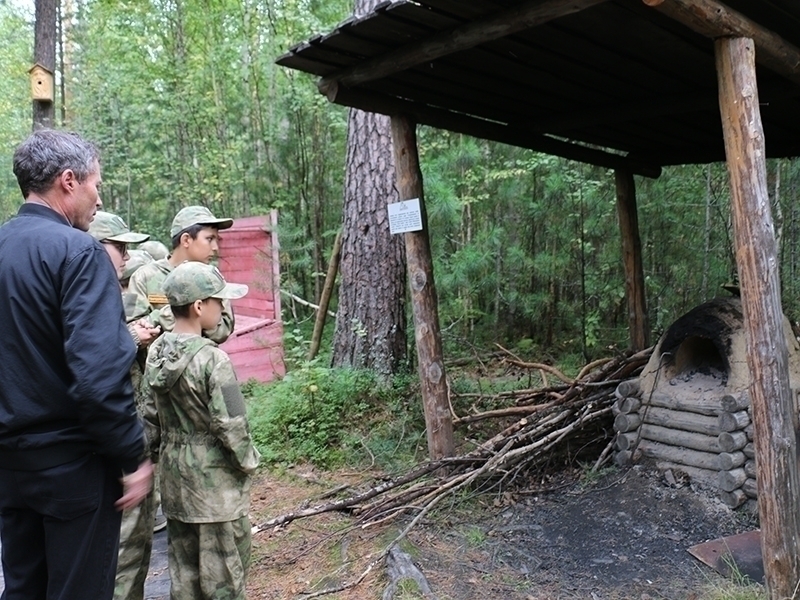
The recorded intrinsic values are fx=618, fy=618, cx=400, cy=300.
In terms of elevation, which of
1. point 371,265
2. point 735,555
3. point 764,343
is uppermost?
point 371,265

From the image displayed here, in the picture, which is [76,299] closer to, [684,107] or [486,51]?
[486,51]

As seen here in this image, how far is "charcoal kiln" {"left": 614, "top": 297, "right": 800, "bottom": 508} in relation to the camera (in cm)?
452

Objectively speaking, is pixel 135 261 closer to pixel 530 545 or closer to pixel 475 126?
pixel 475 126

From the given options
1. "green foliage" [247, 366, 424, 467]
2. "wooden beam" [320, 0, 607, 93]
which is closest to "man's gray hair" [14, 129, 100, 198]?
"wooden beam" [320, 0, 607, 93]

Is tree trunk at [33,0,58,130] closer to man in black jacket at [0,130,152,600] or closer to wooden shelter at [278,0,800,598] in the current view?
wooden shelter at [278,0,800,598]

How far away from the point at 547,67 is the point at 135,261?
3.48 metres

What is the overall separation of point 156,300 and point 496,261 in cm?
624

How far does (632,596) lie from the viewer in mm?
3537

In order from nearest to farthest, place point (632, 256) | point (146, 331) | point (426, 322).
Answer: point (146, 331)
point (426, 322)
point (632, 256)

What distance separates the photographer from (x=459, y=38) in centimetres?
389

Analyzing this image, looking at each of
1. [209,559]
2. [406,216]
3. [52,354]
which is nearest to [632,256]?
[406,216]

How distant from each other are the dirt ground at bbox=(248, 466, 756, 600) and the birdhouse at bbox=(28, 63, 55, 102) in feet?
15.5

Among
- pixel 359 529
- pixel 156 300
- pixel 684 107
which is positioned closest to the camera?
pixel 156 300

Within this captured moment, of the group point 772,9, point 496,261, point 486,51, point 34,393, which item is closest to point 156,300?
point 34,393
